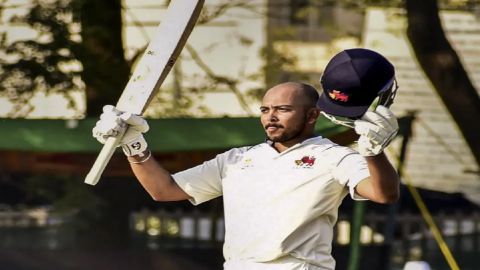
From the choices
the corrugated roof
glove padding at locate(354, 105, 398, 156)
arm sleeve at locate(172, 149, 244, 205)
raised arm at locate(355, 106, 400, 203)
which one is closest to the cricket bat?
arm sleeve at locate(172, 149, 244, 205)

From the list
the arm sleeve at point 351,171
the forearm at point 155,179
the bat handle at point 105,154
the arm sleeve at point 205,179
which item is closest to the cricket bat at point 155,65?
the bat handle at point 105,154

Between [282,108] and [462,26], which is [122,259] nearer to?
[462,26]

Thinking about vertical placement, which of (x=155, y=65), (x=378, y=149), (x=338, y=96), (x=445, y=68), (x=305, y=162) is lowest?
(x=445, y=68)

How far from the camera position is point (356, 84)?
12.5ft

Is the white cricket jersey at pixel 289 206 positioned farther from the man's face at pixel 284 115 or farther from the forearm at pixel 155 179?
the forearm at pixel 155 179

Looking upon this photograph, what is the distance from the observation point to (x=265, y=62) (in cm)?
1045

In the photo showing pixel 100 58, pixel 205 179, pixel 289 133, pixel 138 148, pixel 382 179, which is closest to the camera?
pixel 382 179

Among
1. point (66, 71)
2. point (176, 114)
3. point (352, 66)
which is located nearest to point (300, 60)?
point (176, 114)

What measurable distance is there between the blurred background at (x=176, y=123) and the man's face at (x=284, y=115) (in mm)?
4175

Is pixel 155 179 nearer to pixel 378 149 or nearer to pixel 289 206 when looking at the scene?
pixel 289 206

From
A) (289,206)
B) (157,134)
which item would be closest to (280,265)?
(289,206)

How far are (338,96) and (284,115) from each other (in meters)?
0.80

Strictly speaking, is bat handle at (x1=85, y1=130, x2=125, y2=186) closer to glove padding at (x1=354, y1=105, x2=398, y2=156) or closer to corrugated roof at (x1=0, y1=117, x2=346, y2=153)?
glove padding at (x1=354, y1=105, x2=398, y2=156)

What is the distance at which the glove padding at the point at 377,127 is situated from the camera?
3.72 metres
